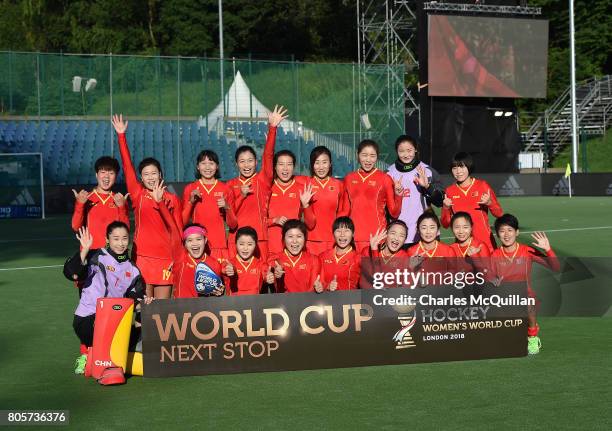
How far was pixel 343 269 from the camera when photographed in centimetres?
967

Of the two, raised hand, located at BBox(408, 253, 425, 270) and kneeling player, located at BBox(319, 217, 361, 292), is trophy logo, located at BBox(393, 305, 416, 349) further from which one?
kneeling player, located at BBox(319, 217, 361, 292)

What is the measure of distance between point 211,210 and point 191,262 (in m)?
1.01

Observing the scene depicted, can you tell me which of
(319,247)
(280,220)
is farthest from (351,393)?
(319,247)

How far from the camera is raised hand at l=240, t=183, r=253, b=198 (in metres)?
10.2

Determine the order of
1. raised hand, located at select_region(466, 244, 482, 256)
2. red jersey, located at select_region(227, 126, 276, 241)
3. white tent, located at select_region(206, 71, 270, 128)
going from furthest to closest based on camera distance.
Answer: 1. white tent, located at select_region(206, 71, 270, 128)
2. red jersey, located at select_region(227, 126, 276, 241)
3. raised hand, located at select_region(466, 244, 482, 256)

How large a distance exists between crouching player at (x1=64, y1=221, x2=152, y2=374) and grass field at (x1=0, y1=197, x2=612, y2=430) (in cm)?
46

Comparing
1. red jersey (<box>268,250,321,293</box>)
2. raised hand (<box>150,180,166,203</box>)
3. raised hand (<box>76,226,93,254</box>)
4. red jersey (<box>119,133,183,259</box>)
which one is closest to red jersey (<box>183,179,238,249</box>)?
red jersey (<box>119,133,183,259</box>)

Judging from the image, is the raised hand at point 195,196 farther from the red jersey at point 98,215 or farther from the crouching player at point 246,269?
the crouching player at point 246,269

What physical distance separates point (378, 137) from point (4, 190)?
44.4 feet

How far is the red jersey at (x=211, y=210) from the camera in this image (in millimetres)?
10258

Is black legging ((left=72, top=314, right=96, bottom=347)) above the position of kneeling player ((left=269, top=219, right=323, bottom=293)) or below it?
below

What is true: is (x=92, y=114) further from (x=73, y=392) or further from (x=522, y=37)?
(x=73, y=392)

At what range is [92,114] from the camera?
3381cm

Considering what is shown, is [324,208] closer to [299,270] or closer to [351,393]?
[299,270]
